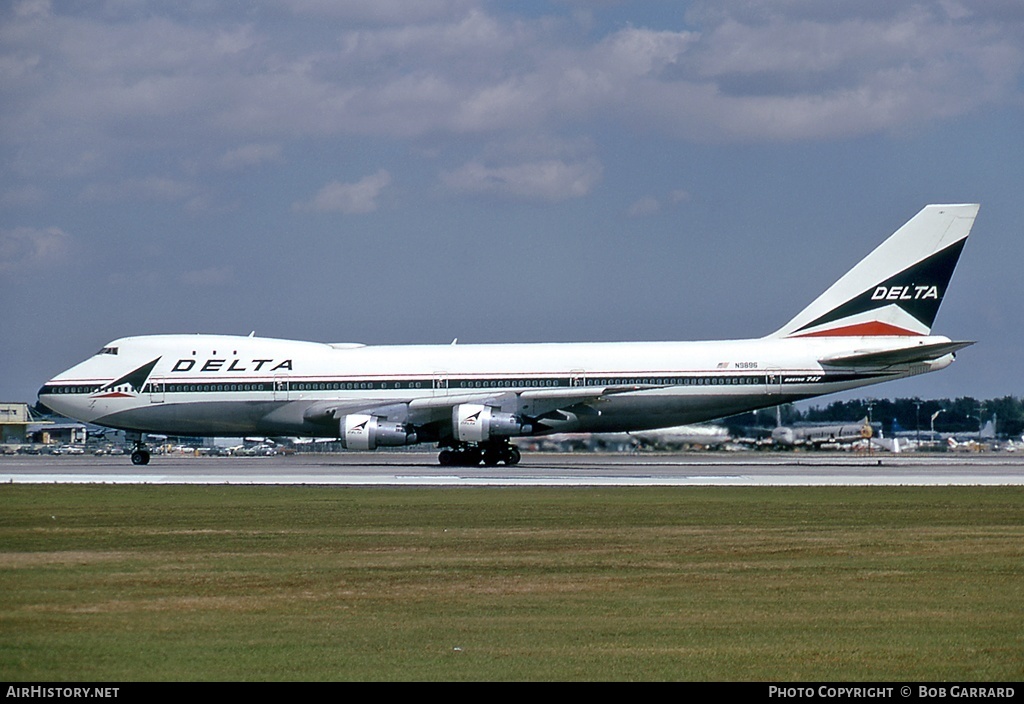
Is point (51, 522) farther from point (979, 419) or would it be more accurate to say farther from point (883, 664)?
point (979, 419)

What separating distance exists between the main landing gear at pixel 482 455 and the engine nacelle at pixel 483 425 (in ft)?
5.90

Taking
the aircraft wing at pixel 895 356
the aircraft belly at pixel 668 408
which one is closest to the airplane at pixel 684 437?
the aircraft belly at pixel 668 408

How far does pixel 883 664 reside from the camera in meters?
11.0

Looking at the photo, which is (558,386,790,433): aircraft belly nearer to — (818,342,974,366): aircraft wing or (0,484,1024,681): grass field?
(818,342,974,366): aircraft wing

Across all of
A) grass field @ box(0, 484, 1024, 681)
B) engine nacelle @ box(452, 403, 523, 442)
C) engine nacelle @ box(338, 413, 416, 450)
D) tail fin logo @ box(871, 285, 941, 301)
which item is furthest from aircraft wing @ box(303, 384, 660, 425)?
grass field @ box(0, 484, 1024, 681)

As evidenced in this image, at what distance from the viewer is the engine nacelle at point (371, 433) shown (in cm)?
5012

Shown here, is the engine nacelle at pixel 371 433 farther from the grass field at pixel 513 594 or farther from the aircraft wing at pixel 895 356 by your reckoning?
the grass field at pixel 513 594

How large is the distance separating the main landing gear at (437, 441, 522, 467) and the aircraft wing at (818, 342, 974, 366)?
12.0 m

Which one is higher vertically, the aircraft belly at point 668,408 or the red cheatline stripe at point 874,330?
the red cheatline stripe at point 874,330

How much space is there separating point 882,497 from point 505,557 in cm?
1457

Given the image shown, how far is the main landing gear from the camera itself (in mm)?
51281

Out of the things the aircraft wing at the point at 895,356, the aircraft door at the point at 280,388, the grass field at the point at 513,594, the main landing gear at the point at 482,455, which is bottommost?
the grass field at the point at 513,594

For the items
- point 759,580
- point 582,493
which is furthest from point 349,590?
point 582,493

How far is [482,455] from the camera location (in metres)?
51.8
